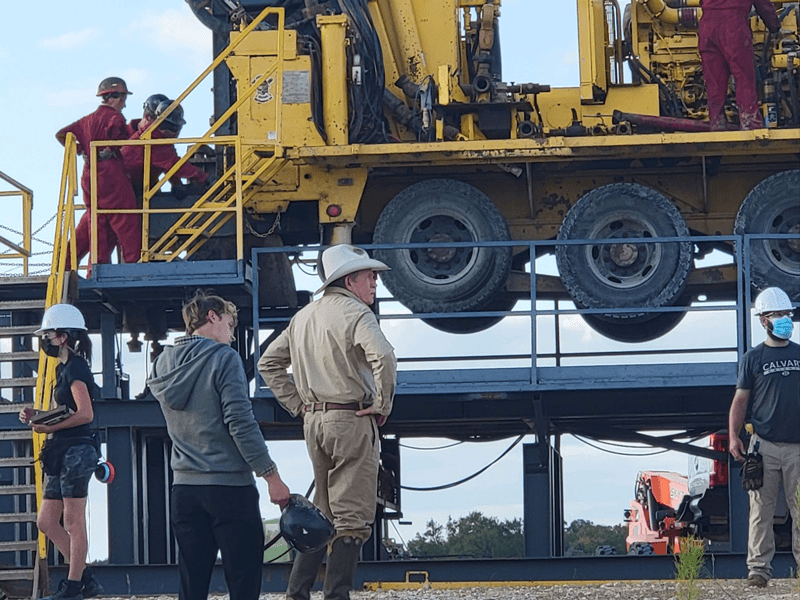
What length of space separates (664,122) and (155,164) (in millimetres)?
4201

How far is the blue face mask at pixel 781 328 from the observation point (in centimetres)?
854

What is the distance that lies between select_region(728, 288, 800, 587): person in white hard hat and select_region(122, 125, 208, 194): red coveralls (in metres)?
5.20

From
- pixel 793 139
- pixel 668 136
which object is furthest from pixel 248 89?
pixel 793 139

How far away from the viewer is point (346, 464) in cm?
627

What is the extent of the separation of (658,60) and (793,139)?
1611 mm

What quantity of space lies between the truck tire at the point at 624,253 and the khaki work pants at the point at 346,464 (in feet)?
18.1

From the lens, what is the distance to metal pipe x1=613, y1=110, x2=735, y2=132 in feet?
37.7

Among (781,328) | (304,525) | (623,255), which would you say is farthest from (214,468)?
(623,255)

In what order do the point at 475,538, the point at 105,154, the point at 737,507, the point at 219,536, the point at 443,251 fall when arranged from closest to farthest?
1. the point at 219,536
2. the point at 737,507
3. the point at 105,154
4. the point at 443,251
5. the point at 475,538

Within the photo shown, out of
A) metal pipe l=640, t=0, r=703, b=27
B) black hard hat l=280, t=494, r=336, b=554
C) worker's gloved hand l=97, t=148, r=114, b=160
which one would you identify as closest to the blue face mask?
black hard hat l=280, t=494, r=336, b=554

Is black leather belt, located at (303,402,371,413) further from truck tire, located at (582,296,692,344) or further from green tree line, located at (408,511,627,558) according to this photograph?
green tree line, located at (408,511,627,558)

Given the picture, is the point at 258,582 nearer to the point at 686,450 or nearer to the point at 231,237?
the point at 231,237

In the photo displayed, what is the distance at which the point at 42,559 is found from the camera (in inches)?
398

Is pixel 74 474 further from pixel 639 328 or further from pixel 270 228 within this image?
pixel 639 328
